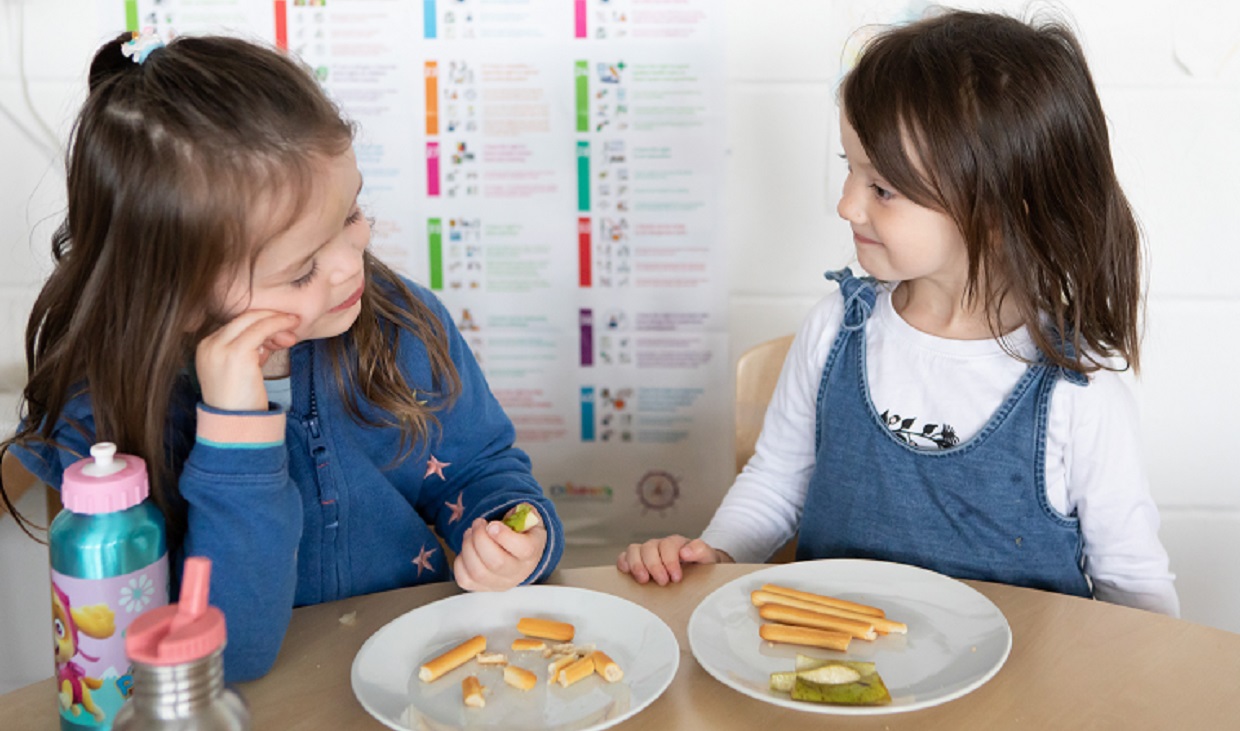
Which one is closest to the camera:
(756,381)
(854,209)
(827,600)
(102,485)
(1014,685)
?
(102,485)

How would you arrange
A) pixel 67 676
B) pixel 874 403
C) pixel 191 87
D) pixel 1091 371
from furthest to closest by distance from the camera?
pixel 874 403 → pixel 1091 371 → pixel 191 87 → pixel 67 676

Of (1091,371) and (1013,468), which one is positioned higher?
(1091,371)

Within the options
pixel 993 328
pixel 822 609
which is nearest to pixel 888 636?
pixel 822 609

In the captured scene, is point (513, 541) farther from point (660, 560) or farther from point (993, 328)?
point (993, 328)

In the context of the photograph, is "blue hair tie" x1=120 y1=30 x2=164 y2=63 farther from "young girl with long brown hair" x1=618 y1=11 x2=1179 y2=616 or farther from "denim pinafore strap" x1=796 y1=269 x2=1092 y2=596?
"denim pinafore strap" x1=796 y1=269 x2=1092 y2=596

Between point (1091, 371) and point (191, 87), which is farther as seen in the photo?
point (1091, 371)

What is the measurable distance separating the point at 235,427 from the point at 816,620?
0.46 metres

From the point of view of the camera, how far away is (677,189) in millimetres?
1675

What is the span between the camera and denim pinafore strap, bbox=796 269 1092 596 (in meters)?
1.19

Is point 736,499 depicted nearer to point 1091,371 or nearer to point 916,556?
point 916,556

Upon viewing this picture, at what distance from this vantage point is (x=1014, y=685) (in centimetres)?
83

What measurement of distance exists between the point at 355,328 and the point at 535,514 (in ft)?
0.80

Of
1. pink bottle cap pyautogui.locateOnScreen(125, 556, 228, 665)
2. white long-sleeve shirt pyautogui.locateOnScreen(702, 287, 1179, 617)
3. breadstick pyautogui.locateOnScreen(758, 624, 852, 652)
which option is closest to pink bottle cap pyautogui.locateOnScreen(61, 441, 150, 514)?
pink bottle cap pyautogui.locateOnScreen(125, 556, 228, 665)

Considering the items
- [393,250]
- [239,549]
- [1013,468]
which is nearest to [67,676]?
[239,549]
